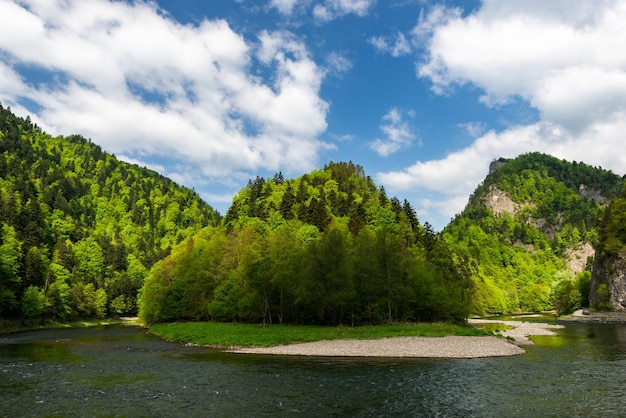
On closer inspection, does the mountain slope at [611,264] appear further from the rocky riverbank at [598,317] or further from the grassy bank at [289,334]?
the grassy bank at [289,334]

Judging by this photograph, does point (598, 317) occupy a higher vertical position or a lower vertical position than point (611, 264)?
lower

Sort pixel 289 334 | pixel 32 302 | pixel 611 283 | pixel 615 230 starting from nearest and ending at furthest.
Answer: pixel 289 334 → pixel 32 302 → pixel 611 283 → pixel 615 230

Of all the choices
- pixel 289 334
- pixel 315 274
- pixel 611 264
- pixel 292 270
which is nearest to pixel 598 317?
pixel 611 264

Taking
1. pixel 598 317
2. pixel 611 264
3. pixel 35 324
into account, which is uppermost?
pixel 611 264

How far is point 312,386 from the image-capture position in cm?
3158

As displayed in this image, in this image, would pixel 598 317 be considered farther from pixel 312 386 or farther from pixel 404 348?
pixel 312 386

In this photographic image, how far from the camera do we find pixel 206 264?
340ft

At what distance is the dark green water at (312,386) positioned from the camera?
25.1 meters

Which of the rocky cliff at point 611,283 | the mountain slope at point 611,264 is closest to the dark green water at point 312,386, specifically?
the rocky cliff at point 611,283

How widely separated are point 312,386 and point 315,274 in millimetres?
41287

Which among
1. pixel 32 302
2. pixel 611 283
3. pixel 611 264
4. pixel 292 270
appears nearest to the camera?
pixel 292 270

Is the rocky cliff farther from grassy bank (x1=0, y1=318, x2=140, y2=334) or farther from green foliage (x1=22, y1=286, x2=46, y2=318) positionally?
grassy bank (x1=0, y1=318, x2=140, y2=334)

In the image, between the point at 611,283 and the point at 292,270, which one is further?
the point at 611,283

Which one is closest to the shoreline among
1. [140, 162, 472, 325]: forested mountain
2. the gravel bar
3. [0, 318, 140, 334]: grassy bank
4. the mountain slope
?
the gravel bar
